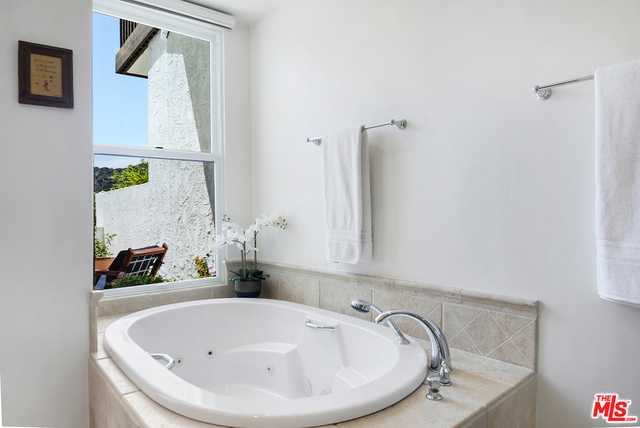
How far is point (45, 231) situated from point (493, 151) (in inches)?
72.8

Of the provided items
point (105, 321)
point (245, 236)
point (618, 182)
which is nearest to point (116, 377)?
point (105, 321)

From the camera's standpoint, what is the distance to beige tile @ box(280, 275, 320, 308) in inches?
96.3

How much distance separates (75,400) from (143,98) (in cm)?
180

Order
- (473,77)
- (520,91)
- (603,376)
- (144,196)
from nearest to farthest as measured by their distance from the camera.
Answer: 1. (603,376)
2. (520,91)
3. (473,77)
4. (144,196)

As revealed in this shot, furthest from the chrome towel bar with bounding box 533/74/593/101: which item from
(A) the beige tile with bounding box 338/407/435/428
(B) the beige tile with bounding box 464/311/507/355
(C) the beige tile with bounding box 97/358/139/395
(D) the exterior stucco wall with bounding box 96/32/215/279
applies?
(D) the exterior stucco wall with bounding box 96/32/215/279

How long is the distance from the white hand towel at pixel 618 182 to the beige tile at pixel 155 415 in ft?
4.17

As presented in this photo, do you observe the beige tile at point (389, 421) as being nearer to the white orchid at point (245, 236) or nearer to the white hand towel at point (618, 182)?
the white hand towel at point (618, 182)

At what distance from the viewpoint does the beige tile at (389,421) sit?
1.13m

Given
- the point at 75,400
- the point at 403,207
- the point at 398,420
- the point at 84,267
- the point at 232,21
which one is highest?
the point at 232,21

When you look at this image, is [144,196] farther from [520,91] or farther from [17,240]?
[520,91]

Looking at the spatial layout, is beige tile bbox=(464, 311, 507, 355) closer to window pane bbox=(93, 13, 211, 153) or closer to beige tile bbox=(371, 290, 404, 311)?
beige tile bbox=(371, 290, 404, 311)

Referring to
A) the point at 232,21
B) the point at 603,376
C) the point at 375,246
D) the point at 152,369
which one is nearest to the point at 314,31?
the point at 232,21

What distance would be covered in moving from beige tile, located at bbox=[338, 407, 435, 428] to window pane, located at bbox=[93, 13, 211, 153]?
2.20m

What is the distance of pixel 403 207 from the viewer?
6.47 ft
